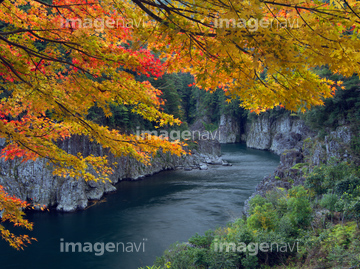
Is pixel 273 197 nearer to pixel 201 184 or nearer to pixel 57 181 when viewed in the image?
pixel 201 184

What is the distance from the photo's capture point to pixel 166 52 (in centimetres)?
314

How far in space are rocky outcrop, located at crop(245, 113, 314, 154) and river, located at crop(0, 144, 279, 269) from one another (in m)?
22.9

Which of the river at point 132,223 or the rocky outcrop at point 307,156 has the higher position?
the rocky outcrop at point 307,156

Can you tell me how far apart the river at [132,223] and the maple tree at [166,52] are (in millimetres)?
7841

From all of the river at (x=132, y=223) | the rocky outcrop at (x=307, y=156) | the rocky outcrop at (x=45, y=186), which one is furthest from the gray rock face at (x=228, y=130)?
the rocky outcrop at (x=45, y=186)

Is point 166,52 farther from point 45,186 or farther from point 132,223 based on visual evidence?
point 45,186

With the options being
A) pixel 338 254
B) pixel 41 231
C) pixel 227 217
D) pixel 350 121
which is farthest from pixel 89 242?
pixel 350 121

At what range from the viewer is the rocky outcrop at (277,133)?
41.7 meters

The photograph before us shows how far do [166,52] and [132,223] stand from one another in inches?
522

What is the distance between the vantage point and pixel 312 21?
2141 millimetres

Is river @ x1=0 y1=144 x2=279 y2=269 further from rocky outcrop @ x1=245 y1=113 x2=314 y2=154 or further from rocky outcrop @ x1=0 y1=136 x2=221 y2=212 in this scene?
rocky outcrop @ x1=245 y1=113 x2=314 y2=154

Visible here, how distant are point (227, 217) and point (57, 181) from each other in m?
12.1

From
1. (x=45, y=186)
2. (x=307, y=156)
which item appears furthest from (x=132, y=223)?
(x=307, y=156)

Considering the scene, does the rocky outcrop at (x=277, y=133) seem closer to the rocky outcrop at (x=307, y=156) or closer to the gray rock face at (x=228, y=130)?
the gray rock face at (x=228, y=130)
